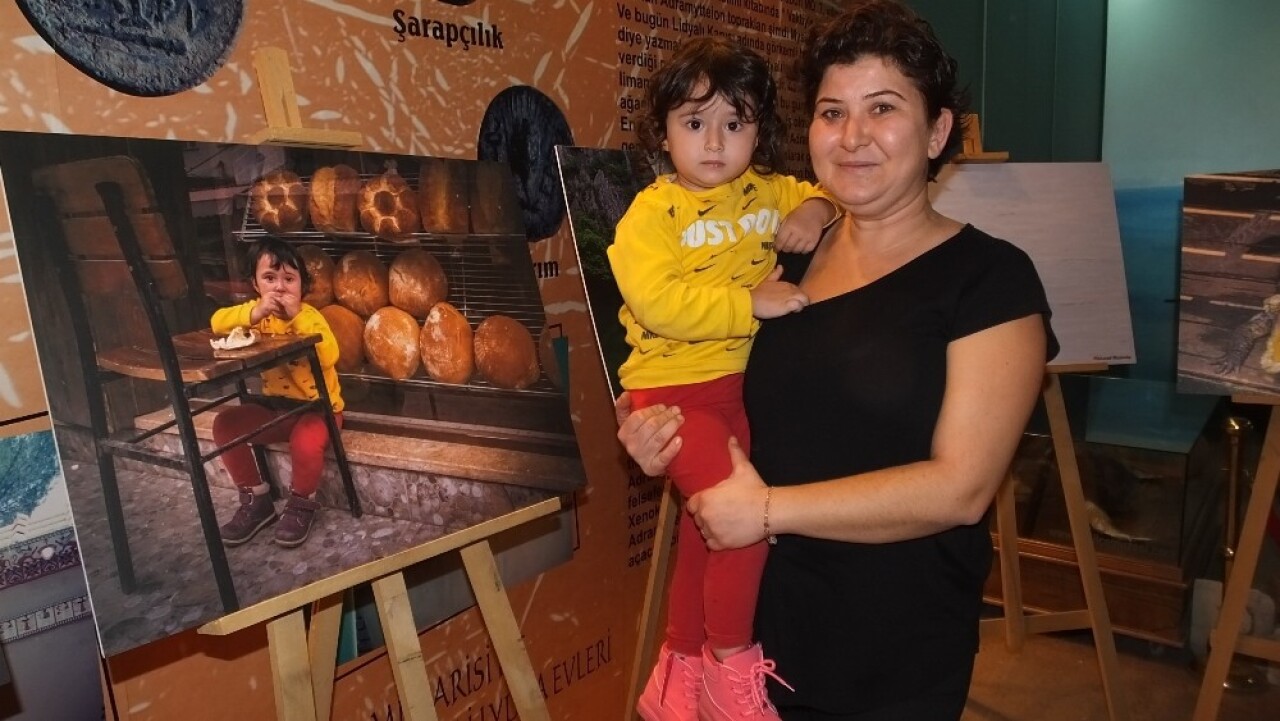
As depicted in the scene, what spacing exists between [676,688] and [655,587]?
552mm

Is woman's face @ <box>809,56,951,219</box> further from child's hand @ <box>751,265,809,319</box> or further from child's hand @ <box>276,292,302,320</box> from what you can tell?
child's hand @ <box>276,292,302,320</box>

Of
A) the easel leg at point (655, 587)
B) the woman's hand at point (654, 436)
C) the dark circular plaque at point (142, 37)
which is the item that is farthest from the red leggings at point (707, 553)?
the dark circular plaque at point (142, 37)

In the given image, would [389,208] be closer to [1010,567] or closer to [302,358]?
[302,358]

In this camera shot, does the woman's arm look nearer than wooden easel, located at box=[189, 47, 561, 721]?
Yes

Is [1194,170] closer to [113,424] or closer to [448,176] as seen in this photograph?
[448,176]

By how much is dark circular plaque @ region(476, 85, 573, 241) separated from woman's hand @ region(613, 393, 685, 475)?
0.74 m

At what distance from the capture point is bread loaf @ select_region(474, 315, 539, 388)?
1.55 m

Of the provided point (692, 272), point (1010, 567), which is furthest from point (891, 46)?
point (1010, 567)

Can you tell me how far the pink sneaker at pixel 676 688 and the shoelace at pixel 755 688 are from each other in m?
0.16

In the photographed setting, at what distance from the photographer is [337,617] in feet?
4.70

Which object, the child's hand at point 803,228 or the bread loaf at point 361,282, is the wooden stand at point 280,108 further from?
the child's hand at point 803,228

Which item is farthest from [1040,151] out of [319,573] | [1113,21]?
[319,573]

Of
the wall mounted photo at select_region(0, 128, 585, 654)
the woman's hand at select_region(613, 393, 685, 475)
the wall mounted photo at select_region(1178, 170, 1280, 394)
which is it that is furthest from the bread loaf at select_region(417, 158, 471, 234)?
the wall mounted photo at select_region(1178, 170, 1280, 394)

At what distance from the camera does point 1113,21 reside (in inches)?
171
